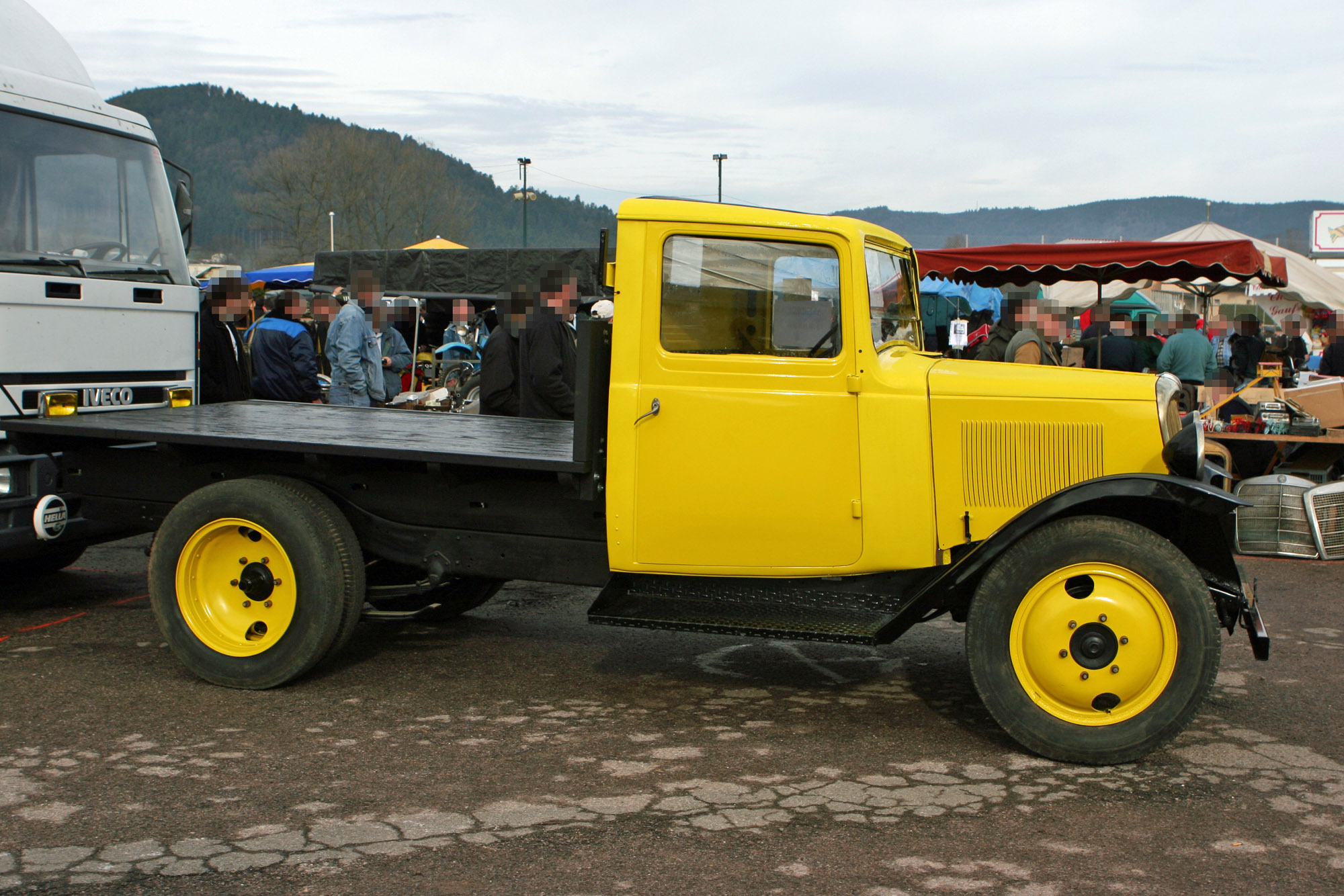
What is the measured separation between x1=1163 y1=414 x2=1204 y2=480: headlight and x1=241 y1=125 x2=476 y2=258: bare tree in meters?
72.8

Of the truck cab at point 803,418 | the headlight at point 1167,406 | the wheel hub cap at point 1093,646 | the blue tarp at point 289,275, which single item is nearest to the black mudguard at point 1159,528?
the truck cab at point 803,418

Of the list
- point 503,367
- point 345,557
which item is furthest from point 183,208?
point 345,557

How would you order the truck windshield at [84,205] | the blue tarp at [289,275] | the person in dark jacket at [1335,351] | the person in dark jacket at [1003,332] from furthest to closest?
1. the blue tarp at [289,275]
2. the person in dark jacket at [1335,351]
3. the person in dark jacket at [1003,332]
4. the truck windshield at [84,205]

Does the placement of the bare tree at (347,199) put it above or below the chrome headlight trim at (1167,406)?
above

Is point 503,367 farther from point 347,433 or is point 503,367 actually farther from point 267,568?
point 267,568

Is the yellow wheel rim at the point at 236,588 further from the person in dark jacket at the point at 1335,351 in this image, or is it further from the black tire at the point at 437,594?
the person in dark jacket at the point at 1335,351

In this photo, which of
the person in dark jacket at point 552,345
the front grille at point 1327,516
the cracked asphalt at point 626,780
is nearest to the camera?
the cracked asphalt at point 626,780

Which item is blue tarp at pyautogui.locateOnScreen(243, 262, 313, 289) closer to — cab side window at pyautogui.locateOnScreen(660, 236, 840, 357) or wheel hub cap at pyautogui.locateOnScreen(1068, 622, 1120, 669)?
cab side window at pyautogui.locateOnScreen(660, 236, 840, 357)

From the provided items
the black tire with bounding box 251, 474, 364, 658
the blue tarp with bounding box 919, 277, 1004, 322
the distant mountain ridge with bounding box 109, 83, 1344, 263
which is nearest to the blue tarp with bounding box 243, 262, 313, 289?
the blue tarp with bounding box 919, 277, 1004, 322

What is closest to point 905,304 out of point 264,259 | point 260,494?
point 260,494

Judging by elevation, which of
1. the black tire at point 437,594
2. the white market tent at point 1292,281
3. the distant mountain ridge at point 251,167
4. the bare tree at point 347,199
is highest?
the distant mountain ridge at point 251,167

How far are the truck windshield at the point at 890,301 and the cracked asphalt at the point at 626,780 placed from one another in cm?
158

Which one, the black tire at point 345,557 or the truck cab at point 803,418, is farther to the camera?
the black tire at point 345,557

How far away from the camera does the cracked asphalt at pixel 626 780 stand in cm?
Answer: 318
